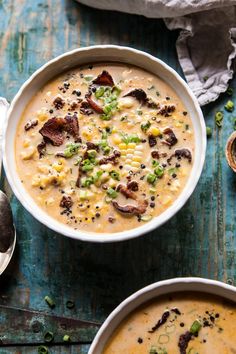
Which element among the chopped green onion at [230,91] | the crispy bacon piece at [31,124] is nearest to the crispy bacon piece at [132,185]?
the crispy bacon piece at [31,124]

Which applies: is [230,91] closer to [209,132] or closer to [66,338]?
[209,132]

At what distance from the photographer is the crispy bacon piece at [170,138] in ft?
10.9

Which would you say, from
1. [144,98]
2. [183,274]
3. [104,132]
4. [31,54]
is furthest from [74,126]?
[183,274]

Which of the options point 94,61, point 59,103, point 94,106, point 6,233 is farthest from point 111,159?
point 6,233

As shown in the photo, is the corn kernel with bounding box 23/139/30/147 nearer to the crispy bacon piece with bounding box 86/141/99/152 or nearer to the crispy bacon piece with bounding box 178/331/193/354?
the crispy bacon piece with bounding box 86/141/99/152

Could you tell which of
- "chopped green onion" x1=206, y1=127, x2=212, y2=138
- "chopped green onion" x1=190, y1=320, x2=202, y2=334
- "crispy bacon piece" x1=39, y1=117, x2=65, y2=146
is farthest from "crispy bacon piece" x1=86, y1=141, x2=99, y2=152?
"chopped green onion" x1=190, y1=320, x2=202, y2=334

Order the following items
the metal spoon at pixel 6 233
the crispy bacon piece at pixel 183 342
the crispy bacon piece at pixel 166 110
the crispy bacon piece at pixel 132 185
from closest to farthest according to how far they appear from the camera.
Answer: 1. the crispy bacon piece at pixel 183 342
2. the crispy bacon piece at pixel 132 185
3. the crispy bacon piece at pixel 166 110
4. the metal spoon at pixel 6 233

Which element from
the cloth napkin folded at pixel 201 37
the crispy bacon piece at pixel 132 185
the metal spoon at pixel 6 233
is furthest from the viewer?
the cloth napkin folded at pixel 201 37

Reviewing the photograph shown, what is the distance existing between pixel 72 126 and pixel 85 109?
108mm

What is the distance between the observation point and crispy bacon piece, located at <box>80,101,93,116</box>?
134 inches

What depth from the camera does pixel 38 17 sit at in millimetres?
3855

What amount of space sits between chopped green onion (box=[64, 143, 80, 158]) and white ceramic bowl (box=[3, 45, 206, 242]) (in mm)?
246

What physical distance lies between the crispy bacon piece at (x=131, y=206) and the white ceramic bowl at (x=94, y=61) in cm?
7

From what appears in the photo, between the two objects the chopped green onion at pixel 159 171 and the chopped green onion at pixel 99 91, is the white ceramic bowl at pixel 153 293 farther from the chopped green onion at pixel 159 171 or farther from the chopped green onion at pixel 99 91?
the chopped green onion at pixel 99 91
